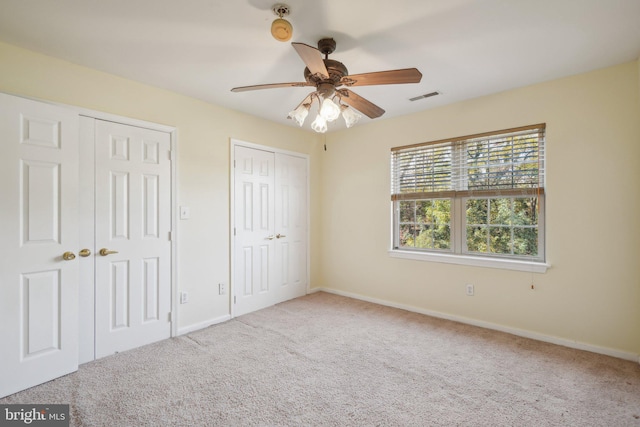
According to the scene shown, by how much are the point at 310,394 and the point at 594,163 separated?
119 inches

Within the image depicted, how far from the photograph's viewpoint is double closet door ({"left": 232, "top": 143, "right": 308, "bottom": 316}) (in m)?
3.72

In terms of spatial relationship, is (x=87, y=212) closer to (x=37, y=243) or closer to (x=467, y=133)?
(x=37, y=243)

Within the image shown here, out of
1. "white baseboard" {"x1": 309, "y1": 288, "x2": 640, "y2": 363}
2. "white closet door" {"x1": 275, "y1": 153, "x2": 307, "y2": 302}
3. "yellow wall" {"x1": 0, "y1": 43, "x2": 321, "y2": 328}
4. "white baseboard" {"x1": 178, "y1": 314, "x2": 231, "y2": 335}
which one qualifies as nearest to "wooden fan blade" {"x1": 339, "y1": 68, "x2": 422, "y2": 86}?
"yellow wall" {"x1": 0, "y1": 43, "x2": 321, "y2": 328}

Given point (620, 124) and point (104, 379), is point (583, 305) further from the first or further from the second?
point (104, 379)

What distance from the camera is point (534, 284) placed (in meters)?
2.98

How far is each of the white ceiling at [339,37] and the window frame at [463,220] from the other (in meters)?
0.74

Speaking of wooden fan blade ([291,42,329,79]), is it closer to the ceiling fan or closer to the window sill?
the ceiling fan

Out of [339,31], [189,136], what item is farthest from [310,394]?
[189,136]

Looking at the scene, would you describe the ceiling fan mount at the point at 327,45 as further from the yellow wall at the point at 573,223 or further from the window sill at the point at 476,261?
the window sill at the point at 476,261

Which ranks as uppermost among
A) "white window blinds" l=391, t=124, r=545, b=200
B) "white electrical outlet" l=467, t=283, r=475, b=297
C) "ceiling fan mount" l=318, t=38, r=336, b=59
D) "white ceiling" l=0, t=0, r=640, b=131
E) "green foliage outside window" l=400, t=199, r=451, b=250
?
"white ceiling" l=0, t=0, r=640, b=131

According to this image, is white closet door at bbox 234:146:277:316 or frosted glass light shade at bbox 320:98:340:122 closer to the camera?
frosted glass light shade at bbox 320:98:340:122

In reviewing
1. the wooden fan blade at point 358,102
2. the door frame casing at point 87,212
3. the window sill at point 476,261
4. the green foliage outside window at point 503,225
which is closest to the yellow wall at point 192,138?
the door frame casing at point 87,212

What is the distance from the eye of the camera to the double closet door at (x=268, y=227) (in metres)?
3.72

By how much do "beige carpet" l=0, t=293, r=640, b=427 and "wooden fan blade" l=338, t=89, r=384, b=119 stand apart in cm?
204
